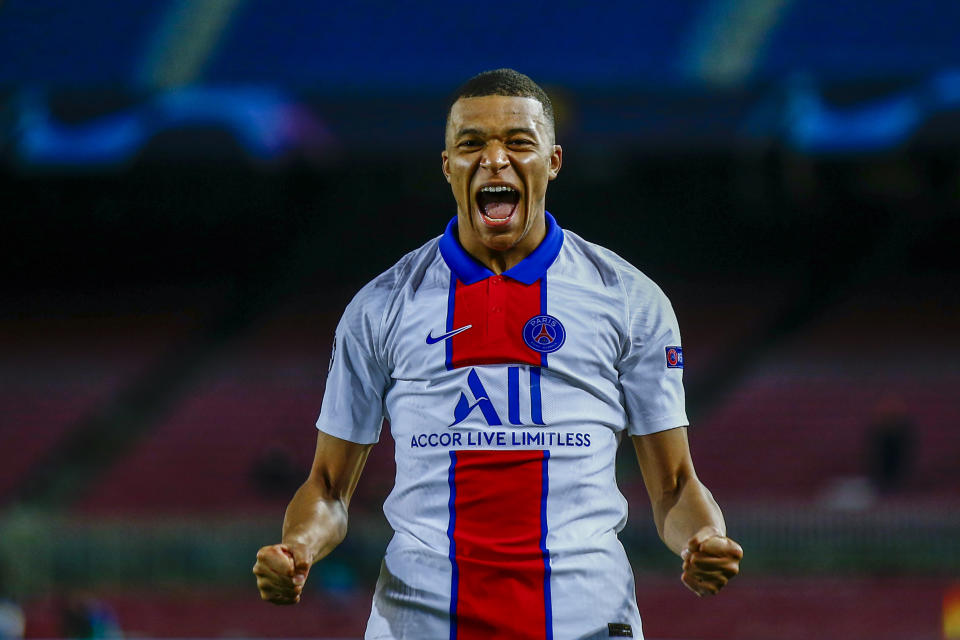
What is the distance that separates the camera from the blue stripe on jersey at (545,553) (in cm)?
236

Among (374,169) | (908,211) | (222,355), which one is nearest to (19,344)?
(222,355)

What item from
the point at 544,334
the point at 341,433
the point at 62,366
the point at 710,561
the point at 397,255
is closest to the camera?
the point at 710,561

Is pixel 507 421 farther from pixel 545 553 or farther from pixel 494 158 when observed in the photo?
pixel 494 158

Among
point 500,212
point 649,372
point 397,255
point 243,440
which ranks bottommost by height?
point 649,372

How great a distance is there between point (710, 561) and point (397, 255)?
49.8 feet

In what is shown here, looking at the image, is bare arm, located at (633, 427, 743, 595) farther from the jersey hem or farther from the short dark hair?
the short dark hair

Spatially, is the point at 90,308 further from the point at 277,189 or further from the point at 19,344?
the point at 277,189

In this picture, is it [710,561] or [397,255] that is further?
[397,255]

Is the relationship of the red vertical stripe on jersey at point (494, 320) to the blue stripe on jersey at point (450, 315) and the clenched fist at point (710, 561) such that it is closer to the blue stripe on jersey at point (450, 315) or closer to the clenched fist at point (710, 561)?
the blue stripe on jersey at point (450, 315)

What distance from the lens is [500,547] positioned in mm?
2359

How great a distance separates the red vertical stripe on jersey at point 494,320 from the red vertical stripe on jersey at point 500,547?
191mm

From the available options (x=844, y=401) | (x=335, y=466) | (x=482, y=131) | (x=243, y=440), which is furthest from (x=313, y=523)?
(x=844, y=401)

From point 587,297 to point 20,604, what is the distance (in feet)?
34.2

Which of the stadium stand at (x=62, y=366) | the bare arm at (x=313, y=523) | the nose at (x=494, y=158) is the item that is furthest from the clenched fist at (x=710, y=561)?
the stadium stand at (x=62, y=366)
